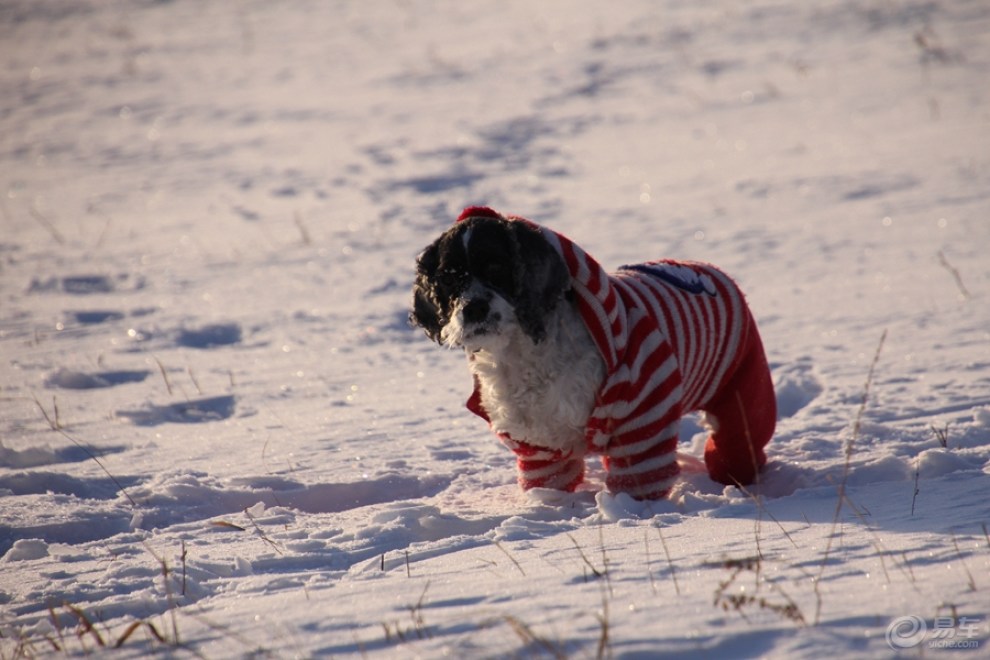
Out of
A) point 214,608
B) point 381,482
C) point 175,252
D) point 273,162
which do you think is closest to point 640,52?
point 273,162

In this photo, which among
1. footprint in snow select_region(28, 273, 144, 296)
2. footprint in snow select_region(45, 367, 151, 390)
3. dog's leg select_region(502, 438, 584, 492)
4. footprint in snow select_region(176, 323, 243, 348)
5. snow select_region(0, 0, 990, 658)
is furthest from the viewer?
footprint in snow select_region(28, 273, 144, 296)

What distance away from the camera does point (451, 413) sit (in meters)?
6.05

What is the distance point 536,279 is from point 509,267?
121mm

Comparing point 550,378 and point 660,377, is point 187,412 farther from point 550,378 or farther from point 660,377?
point 660,377

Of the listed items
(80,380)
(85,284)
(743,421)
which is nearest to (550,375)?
(743,421)

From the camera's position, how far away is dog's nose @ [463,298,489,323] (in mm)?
4281

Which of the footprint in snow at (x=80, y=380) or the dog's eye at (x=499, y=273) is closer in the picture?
the dog's eye at (x=499, y=273)

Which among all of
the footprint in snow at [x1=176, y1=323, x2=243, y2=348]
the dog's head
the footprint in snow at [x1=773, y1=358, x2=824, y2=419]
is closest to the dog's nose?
the dog's head

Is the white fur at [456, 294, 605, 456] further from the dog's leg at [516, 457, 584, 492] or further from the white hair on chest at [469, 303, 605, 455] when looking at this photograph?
the dog's leg at [516, 457, 584, 492]

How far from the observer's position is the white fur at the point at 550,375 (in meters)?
4.49

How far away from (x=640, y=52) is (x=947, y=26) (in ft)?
12.7

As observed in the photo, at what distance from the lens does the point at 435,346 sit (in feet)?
23.4

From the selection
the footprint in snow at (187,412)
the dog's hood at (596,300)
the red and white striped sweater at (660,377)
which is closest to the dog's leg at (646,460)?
the red and white striped sweater at (660,377)

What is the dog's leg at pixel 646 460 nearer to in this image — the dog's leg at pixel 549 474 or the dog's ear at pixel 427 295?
the dog's leg at pixel 549 474
